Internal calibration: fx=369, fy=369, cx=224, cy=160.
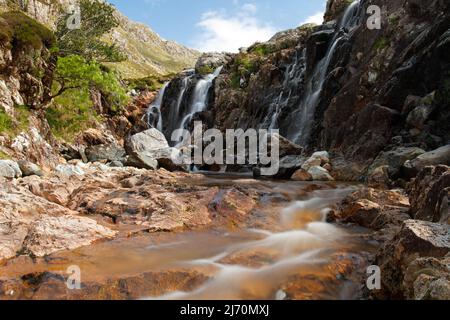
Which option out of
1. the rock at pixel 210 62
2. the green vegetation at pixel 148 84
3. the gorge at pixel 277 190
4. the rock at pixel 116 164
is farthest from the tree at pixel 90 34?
the green vegetation at pixel 148 84

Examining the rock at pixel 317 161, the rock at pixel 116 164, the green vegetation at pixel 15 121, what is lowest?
the rock at pixel 116 164

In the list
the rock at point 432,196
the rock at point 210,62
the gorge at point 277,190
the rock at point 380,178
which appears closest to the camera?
the gorge at point 277,190

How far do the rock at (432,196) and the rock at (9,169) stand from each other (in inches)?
527

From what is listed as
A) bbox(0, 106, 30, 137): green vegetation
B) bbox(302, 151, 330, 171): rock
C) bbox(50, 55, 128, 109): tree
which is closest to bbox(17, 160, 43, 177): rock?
bbox(0, 106, 30, 137): green vegetation

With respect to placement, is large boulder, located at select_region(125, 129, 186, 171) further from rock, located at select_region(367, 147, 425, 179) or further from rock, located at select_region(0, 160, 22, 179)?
rock, located at select_region(367, 147, 425, 179)

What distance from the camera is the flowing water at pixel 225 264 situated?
5.97m

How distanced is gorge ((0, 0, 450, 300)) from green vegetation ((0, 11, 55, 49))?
17 centimetres

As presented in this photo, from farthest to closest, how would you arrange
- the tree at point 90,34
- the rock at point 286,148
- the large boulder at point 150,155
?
the tree at point 90,34
the large boulder at point 150,155
the rock at point 286,148

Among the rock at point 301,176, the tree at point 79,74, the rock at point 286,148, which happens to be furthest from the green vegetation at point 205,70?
the rock at point 301,176

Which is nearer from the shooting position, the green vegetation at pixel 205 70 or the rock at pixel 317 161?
the rock at pixel 317 161

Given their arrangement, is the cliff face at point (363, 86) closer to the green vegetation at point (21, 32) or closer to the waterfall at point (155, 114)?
the waterfall at point (155, 114)

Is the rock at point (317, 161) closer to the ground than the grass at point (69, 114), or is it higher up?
closer to the ground

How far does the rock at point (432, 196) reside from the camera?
23.7 feet

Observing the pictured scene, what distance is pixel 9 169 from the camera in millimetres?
13891
